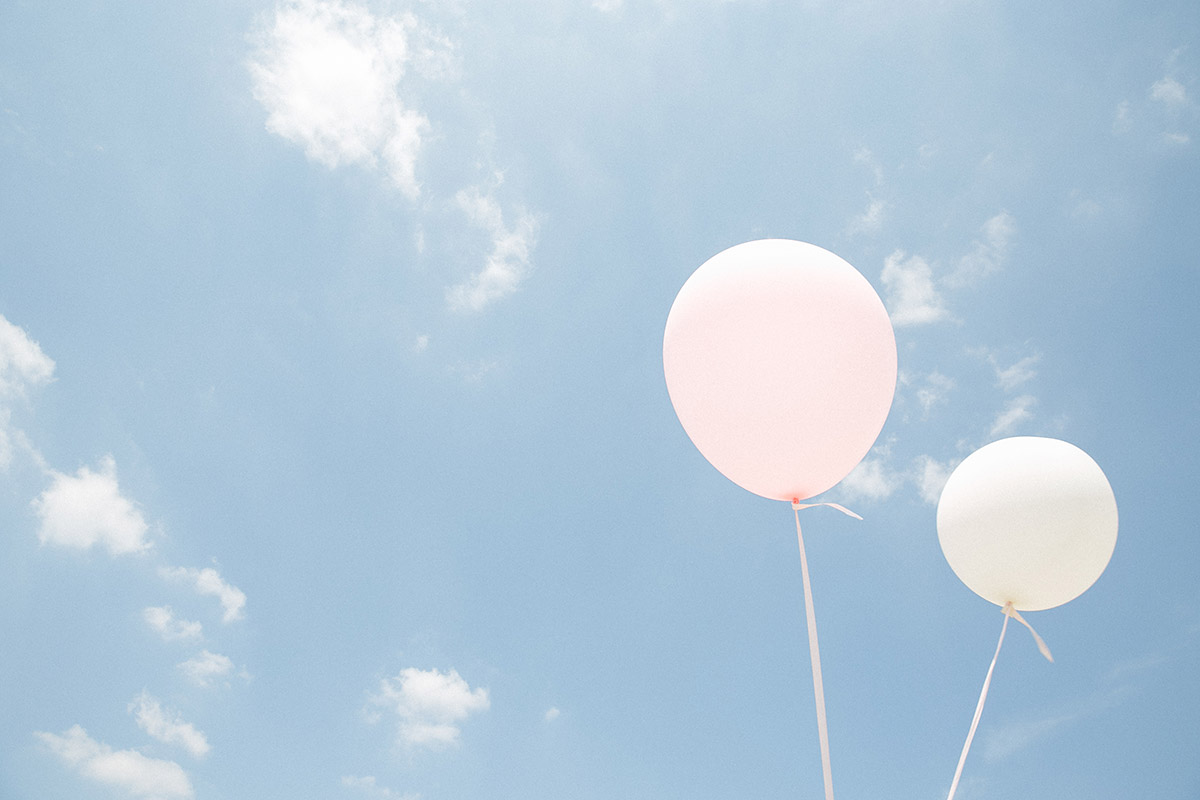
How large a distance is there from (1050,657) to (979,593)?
69 centimetres

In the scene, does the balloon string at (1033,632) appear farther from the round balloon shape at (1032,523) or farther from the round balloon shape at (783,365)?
the round balloon shape at (783,365)

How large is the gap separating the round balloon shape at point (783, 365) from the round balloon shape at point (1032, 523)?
1166 millimetres

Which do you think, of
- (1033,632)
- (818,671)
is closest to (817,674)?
(818,671)

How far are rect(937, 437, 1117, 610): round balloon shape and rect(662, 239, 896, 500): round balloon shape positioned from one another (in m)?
1.17

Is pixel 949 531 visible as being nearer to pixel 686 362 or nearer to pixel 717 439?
pixel 717 439

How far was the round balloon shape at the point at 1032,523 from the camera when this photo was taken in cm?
561

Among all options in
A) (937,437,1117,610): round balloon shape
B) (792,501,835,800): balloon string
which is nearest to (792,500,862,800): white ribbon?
(792,501,835,800): balloon string

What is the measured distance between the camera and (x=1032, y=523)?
18.4ft

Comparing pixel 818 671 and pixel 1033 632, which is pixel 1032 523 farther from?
pixel 818 671

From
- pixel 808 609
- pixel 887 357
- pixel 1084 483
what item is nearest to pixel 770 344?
pixel 887 357

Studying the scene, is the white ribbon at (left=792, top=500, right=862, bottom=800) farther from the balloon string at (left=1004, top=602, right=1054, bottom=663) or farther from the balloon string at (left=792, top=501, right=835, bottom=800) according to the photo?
the balloon string at (left=1004, top=602, right=1054, bottom=663)

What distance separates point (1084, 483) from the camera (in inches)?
223

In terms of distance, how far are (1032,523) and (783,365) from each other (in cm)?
236

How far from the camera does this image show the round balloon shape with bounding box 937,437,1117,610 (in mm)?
5605
